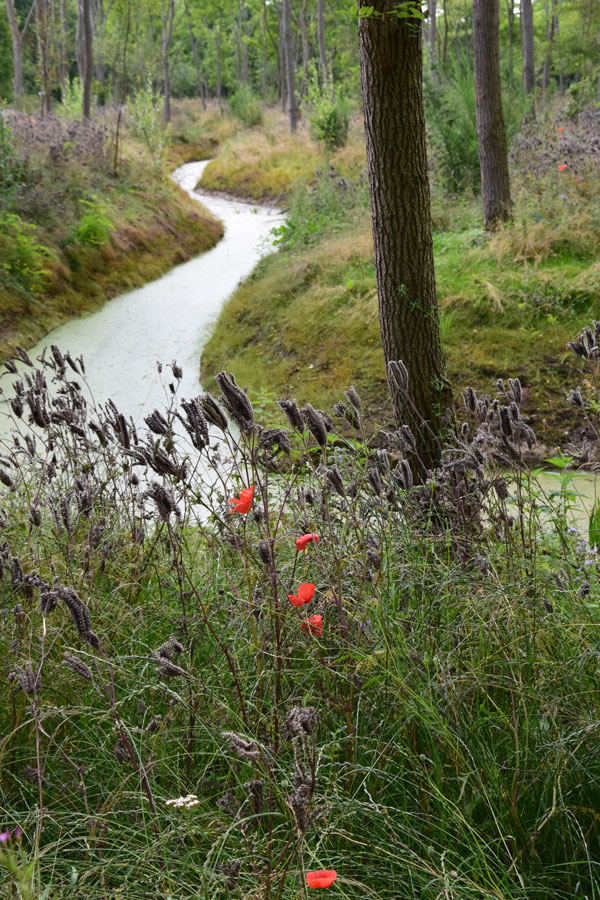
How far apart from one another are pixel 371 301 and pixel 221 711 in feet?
18.1

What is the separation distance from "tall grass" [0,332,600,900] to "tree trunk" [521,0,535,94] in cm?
1730

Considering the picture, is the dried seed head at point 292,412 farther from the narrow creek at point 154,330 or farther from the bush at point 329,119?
the bush at point 329,119

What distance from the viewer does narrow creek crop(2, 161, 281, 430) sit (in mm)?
6965

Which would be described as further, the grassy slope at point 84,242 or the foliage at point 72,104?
the foliage at point 72,104

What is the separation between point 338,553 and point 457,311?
4.54 metres

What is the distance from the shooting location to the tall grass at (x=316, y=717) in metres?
1.37

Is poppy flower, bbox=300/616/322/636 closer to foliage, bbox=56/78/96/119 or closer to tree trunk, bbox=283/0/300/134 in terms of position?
foliage, bbox=56/78/96/119

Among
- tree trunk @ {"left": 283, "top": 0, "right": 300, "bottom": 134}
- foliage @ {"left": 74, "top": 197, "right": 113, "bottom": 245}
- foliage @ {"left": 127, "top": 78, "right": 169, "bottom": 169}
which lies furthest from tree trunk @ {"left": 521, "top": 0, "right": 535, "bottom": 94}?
foliage @ {"left": 74, "top": 197, "right": 113, "bottom": 245}

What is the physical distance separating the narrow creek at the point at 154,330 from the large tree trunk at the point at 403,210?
2586 millimetres

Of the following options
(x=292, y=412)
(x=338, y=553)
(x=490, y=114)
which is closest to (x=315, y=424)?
(x=292, y=412)

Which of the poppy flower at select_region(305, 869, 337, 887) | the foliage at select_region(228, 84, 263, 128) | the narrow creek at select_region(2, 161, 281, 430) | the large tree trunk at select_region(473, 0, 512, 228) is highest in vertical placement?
the foliage at select_region(228, 84, 263, 128)

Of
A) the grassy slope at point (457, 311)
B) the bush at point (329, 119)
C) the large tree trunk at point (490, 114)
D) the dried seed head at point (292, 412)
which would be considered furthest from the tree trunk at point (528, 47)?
the dried seed head at point (292, 412)

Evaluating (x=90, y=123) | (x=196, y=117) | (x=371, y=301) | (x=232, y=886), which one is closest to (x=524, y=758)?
(x=232, y=886)

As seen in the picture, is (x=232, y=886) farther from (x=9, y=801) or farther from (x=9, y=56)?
(x=9, y=56)
